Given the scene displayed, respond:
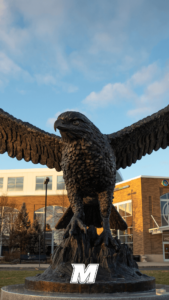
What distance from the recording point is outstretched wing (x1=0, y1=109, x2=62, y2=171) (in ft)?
17.3

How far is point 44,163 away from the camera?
5.71 m

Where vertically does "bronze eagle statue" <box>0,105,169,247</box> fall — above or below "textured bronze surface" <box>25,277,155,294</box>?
above

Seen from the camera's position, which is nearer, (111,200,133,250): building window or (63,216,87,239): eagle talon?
(63,216,87,239): eagle talon

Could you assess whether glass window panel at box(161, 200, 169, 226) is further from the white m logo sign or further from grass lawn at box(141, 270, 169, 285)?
the white m logo sign

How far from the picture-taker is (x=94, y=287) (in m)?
3.77

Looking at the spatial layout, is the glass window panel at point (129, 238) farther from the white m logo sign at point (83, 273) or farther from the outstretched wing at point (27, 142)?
the white m logo sign at point (83, 273)

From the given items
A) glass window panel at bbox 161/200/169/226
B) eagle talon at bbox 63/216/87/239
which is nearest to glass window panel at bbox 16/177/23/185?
glass window panel at bbox 161/200/169/226

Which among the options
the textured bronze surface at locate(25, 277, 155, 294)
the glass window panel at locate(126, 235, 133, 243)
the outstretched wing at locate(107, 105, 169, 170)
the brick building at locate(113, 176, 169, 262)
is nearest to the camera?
the textured bronze surface at locate(25, 277, 155, 294)

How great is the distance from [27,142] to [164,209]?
2442 centimetres

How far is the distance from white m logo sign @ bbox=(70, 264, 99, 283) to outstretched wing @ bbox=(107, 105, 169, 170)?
2209mm

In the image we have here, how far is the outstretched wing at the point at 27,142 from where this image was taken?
5.26 m

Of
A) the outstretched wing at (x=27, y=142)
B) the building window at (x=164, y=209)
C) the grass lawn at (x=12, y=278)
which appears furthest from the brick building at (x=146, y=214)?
the outstretched wing at (x=27, y=142)

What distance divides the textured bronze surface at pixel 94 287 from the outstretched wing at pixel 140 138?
92.0 inches

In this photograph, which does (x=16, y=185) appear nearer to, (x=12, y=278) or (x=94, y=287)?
(x=12, y=278)
